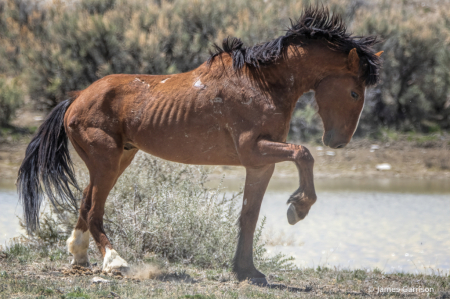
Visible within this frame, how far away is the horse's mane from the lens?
4.42 metres

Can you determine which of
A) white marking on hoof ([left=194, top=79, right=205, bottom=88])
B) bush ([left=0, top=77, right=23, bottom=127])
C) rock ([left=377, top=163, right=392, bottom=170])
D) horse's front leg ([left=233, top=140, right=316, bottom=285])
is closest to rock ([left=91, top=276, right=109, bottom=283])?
horse's front leg ([left=233, top=140, right=316, bottom=285])

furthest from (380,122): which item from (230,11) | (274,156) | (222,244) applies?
(274,156)

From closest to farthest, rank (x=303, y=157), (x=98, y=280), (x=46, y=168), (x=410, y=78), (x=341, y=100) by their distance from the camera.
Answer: (x=303, y=157)
(x=98, y=280)
(x=341, y=100)
(x=46, y=168)
(x=410, y=78)

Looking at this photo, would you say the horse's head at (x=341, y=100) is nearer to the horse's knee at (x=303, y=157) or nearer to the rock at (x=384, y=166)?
the horse's knee at (x=303, y=157)

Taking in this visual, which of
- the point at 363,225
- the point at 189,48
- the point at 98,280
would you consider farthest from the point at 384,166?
the point at 98,280

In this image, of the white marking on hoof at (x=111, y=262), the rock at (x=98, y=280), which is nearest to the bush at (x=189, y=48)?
the white marking on hoof at (x=111, y=262)

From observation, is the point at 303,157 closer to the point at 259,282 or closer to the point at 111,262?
the point at 259,282

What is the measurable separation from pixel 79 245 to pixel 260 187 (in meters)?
2.02

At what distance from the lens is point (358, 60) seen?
437 centimetres

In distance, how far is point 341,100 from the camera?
4438 millimetres

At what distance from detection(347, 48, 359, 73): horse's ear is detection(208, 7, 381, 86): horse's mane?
62 millimetres

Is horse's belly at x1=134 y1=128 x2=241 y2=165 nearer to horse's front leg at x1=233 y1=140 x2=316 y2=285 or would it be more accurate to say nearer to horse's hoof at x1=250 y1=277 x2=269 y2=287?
horse's front leg at x1=233 y1=140 x2=316 y2=285

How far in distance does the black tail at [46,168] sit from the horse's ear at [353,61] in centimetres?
306

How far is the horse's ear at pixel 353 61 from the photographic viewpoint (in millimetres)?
4324
